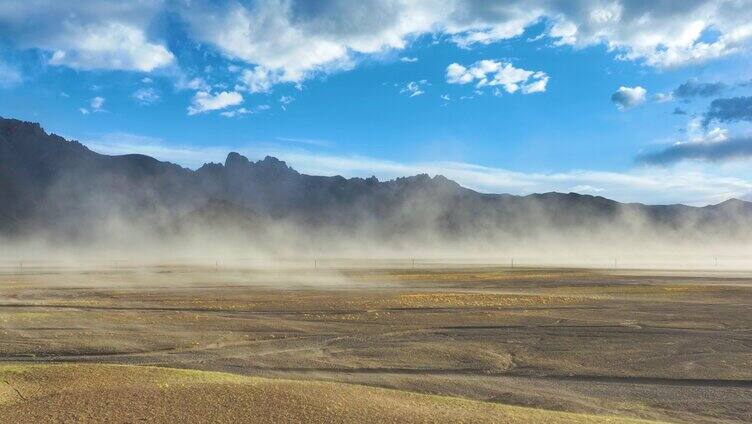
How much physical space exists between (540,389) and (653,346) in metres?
7.13

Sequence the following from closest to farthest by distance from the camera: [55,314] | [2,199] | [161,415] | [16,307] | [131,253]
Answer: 1. [161,415]
2. [55,314]
3. [16,307]
4. [131,253]
5. [2,199]

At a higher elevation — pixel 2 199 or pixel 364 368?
pixel 2 199

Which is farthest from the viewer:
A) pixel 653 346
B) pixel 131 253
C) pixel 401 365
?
pixel 131 253

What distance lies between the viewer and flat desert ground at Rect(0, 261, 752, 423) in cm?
931

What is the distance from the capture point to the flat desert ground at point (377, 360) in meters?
9.31

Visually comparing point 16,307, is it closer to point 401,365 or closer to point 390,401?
point 401,365

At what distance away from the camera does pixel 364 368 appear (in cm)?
1539

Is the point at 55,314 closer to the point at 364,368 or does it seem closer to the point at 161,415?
the point at 364,368

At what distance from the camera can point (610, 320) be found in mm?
24625

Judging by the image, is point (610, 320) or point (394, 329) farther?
point (610, 320)

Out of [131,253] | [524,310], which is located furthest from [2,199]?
[524,310]

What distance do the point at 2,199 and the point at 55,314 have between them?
625 feet

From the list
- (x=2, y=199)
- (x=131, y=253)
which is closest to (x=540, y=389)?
(x=131, y=253)

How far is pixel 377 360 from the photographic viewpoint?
16391 mm
